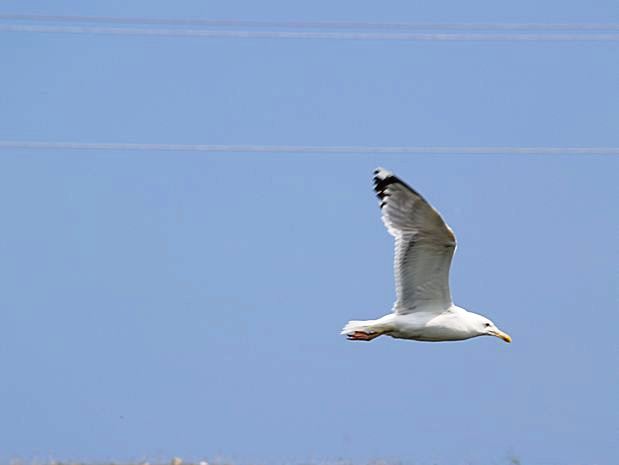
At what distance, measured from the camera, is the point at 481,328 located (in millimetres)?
31422

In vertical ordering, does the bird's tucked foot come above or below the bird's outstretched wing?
below

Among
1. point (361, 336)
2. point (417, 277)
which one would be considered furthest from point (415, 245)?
point (361, 336)

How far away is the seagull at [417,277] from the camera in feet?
100

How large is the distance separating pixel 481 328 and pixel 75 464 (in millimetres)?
4952

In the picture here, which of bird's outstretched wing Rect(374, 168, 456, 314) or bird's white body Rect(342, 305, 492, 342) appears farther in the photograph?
bird's white body Rect(342, 305, 492, 342)

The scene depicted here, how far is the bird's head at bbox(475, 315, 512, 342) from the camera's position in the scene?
31391 millimetres

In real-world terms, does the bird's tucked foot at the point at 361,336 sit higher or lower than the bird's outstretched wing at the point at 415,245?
lower

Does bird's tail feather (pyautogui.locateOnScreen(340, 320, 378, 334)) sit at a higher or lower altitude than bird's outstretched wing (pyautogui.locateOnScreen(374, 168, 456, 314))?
lower

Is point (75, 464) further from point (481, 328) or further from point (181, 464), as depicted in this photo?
point (481, 328)

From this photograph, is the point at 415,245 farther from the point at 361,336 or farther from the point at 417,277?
the point at 361,336

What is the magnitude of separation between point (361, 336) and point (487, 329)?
1254 millimetres

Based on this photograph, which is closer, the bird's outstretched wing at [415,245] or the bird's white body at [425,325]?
the bird's outstretched wing at [415,245]

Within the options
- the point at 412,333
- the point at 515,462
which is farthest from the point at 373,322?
the point at 515,462

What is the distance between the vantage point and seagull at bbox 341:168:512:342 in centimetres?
3059
